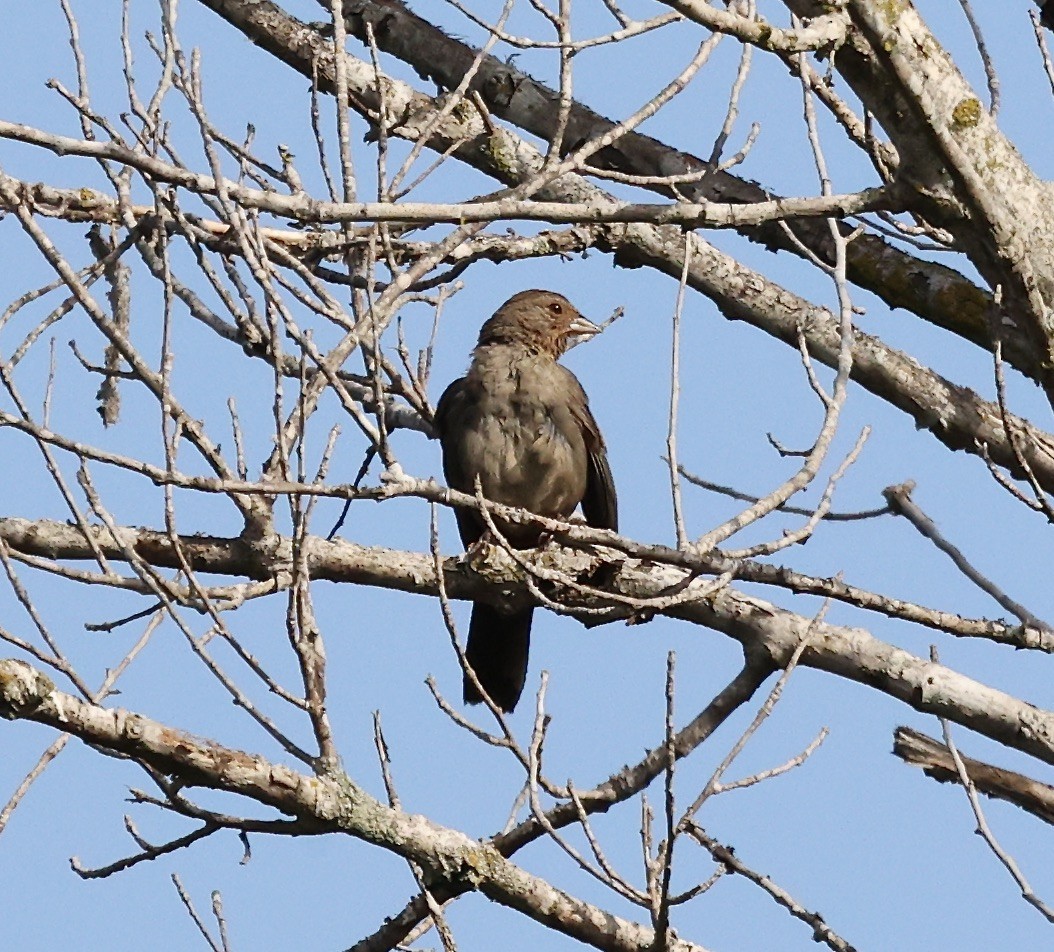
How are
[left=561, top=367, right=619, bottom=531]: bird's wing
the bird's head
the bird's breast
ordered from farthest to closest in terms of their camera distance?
1. the bird's head
2. [left=561, top=367, right=619, bottom=531]: bird's wing
3. the bird's breast

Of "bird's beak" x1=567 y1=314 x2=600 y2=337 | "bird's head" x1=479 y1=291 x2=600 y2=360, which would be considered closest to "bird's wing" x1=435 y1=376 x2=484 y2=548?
"bird's head" x1=479 y1=291 x2=600 y2=360

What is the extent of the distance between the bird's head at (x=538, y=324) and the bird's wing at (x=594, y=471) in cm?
22

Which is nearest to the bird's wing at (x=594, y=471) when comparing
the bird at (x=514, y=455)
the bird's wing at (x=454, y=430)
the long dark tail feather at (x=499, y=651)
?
the bird at (x=514, y=455)

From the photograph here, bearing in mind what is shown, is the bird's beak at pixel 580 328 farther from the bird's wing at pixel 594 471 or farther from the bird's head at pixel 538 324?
the bird's wing at pixel 594 471

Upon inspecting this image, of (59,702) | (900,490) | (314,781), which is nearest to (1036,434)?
(900,490)

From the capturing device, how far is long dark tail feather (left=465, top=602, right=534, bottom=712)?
7.45 metres

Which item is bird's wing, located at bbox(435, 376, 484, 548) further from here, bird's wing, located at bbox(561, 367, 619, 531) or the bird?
bird's wing, located at bbox(561, 367, 619, 531)

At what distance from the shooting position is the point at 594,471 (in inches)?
305

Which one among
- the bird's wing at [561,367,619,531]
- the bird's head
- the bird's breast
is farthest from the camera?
the bird's head

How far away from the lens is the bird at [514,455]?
7.44m

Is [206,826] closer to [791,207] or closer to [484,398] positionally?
[791,207]

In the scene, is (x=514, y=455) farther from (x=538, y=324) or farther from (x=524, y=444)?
(x=538, y=324)

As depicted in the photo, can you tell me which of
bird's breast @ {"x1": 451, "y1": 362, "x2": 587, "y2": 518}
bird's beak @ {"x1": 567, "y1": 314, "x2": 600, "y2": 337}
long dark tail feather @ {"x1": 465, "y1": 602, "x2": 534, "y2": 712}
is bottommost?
long dark tail feather @ {"x1": 465, "y1": 602, "x2": 534, "y2": 712}

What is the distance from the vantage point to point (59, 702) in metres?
3.57
